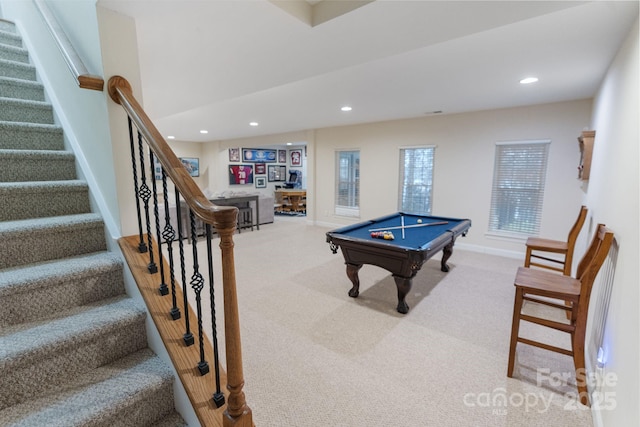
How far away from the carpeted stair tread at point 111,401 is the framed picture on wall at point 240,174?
9062 millimetres

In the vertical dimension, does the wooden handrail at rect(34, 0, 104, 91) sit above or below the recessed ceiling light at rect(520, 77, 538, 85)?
below

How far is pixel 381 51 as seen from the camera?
6.92 feet

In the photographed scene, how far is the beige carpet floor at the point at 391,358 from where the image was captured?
1.71m

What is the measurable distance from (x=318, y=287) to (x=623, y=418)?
2.65 meters

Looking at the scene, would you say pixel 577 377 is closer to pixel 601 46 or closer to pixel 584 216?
pixel 584 216

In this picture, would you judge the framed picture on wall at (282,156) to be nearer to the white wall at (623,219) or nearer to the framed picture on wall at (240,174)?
the framed picture on wall at (240,174)

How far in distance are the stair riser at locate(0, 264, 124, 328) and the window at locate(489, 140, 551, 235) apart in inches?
206

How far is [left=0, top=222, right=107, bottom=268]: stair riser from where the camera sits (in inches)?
54.3

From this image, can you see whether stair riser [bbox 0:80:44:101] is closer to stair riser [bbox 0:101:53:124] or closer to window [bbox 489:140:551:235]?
stair riser [bbox 0:101:53:124]

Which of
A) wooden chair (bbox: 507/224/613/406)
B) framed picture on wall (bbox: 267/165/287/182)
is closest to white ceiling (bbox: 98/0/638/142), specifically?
wooden chair (bbox: 507/224/613/406)

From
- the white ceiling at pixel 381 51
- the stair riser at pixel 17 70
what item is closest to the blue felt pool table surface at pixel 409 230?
the white ceiling at pixel 381 51

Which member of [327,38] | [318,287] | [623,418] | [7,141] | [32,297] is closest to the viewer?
[623,418]

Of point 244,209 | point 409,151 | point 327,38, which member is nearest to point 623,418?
point 327,38

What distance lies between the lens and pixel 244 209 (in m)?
6.88
